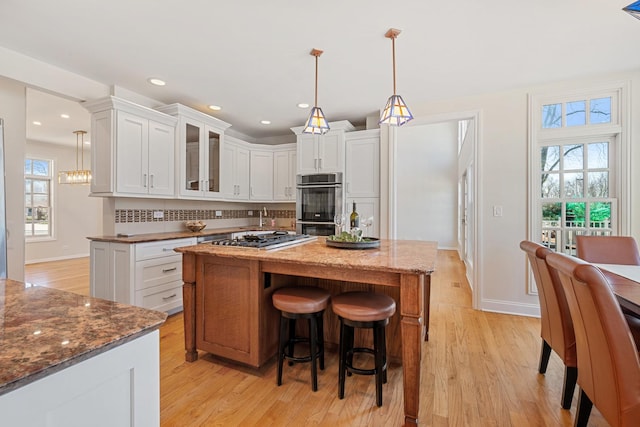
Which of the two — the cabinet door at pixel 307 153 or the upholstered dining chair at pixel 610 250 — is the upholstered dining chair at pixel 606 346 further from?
the cabinet door at pixel 307 153

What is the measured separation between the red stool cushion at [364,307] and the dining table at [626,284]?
1.04m

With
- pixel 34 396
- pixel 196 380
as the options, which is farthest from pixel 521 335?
pixel 34 396

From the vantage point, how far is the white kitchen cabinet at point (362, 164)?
13.2ft

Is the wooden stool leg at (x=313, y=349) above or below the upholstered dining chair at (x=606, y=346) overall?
below

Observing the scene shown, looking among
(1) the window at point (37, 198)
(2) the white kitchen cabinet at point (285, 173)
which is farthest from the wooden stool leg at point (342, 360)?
(1) the window at point (37, 198)

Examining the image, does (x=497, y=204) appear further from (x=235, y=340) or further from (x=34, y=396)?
(x=34, y=396)

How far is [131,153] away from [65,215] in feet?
16.9

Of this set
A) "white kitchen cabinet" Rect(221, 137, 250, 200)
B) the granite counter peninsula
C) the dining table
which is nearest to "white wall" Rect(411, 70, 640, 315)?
the dining table

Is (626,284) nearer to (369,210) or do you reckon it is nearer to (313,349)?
(313,349)

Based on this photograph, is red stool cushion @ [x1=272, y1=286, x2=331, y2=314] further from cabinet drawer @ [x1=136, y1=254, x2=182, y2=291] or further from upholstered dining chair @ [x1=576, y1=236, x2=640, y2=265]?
upholstered dining chair @ [x1=576, y1=236, x2=640, y2=265]

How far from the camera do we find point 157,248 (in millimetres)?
3055

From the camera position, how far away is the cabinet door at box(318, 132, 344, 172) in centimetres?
416

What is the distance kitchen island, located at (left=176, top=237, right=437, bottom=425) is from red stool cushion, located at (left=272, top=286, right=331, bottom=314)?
0.13 m

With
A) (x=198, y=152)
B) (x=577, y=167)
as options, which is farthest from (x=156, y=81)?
(x=577, y=167)
